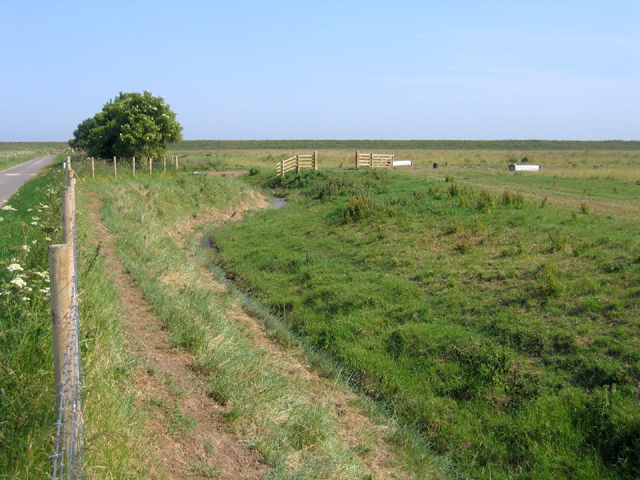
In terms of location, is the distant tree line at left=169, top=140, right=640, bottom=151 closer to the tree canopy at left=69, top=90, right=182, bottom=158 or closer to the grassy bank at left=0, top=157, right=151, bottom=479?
the tree canopy at left=69, top=90, right=182, bottom=158

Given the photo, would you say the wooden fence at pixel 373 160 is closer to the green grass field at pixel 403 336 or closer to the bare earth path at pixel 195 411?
the green grass field at pixel 403 336

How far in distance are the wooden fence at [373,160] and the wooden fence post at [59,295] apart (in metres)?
34.4

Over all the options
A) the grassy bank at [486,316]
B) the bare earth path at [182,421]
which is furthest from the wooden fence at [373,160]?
the bare earth path at [182,421]

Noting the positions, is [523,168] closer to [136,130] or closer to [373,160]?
[373,160]

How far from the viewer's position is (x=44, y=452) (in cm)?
326

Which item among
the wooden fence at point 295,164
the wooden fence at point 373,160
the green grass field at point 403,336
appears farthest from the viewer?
the wooden fence at point 373,160

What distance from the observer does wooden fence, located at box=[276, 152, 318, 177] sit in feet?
117

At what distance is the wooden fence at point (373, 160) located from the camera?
37.4 meters

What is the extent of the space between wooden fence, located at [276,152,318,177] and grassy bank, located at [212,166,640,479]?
18553mm

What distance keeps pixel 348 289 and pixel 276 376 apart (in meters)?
4.83

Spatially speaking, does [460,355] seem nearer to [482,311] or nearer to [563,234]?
[482,311]

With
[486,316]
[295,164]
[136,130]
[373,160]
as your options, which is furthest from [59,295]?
[373,160]

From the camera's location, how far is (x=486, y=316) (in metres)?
9.33

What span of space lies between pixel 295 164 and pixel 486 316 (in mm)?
28978
